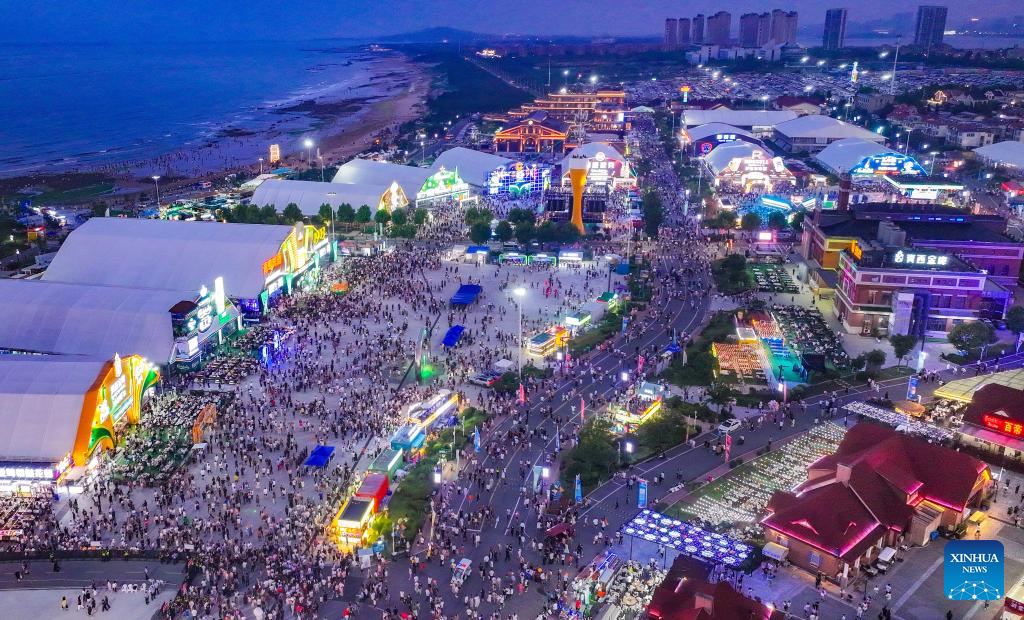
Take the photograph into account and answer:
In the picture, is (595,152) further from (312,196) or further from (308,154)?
(308,154)

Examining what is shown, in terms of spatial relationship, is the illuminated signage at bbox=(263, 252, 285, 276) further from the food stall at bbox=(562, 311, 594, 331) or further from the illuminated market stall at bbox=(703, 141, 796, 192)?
the illuminated market stall at bbox=(703, 141, 796, 192)

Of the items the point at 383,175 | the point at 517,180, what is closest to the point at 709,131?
the point at 517,180

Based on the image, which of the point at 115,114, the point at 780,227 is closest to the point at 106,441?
the point at 780,227

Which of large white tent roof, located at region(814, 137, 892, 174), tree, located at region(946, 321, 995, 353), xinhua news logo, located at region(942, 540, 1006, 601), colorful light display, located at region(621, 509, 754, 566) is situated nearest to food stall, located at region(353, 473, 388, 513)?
colorful light display, located at region(621, 509, 754, 566)

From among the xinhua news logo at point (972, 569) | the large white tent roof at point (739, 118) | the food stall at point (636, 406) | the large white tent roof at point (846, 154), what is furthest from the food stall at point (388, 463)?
the large white tent roof at point (739, 118)

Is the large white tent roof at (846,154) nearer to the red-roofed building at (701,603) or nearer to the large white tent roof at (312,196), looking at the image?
the large white tent roof at (312,196)
